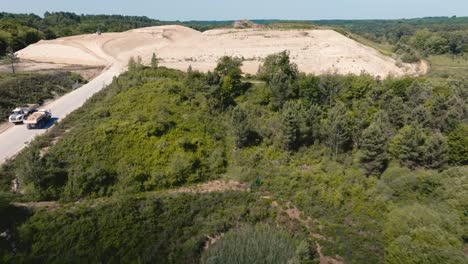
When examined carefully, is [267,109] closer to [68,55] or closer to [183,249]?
[183,249]

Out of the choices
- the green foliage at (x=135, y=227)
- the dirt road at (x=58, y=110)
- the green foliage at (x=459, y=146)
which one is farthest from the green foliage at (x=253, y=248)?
the dirt road at (x=58, y=110)

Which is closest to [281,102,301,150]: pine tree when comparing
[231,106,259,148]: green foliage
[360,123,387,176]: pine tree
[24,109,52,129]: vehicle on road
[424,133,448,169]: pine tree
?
[231,106,259,148]: green foliage

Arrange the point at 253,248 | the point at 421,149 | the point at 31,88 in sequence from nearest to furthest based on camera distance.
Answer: the point at 253,248 < the point at 421,149 < the point at 31,88

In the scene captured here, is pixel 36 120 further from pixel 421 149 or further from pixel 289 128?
pixel 421 149

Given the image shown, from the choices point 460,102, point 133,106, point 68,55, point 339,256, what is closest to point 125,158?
point 133,106

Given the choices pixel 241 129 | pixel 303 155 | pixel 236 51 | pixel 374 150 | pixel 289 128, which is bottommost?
pixel 303 155

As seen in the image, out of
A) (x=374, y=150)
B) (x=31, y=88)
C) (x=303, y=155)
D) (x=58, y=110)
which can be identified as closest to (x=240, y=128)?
(x=303, y=155)
